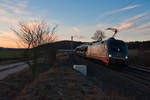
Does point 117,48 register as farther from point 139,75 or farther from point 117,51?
point 139,75

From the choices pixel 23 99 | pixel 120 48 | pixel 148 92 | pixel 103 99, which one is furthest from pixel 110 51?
pixel 23 99

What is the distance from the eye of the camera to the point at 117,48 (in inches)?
507

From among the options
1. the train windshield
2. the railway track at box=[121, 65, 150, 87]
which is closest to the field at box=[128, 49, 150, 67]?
the railway track at box=[121, 65, 150, 87]

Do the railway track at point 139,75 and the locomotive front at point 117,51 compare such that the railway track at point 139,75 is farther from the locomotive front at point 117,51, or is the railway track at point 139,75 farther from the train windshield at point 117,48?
the train windshield at point 117,48

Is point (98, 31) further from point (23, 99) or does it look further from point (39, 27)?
point (23, 99)

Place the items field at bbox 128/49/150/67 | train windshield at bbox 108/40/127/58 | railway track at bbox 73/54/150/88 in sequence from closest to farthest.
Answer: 1. railway track at bbox 73/54/150/88
2. train windshield at bbox 108/40/127/58
3. field at bbox 128/49/150/67

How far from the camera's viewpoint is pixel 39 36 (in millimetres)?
10820

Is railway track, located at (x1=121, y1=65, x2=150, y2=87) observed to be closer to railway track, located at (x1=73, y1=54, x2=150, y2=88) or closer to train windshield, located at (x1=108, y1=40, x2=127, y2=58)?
railway track, located at (x1=73, y1=54, x2=150, y2=88)

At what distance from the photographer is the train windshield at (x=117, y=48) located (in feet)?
41.2

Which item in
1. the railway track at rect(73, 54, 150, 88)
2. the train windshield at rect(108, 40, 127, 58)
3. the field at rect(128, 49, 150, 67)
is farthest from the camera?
the field at rect(128, 49, 150, 67)

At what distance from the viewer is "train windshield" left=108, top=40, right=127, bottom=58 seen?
41.2 feet

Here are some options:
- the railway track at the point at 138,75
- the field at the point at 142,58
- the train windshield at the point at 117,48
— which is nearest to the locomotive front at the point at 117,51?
the train windshield at the point at 117,48

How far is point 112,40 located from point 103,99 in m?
9.68

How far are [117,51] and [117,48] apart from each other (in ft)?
1.19
